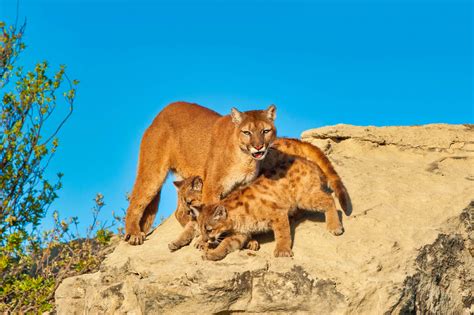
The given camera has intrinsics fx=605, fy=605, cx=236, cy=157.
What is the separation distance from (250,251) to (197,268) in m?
0.80

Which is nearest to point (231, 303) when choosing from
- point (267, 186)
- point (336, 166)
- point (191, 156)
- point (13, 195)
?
point (267, 186)

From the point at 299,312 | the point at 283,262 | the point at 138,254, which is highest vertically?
the point at 138,254

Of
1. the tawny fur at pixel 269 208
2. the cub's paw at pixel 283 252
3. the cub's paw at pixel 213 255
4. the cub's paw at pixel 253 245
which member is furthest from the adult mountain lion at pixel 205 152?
the cub's paw at pixel 283 252

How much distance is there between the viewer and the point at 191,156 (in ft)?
31.8

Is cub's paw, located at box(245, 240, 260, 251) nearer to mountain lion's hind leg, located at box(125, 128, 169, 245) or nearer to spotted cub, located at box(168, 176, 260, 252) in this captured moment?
spotted cub, located at box(168, 176, 260, 252)

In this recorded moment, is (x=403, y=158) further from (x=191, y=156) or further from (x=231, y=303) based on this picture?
(x=231, y=303)

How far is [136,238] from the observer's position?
953 cm

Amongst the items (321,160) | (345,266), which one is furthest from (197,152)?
(345,266)

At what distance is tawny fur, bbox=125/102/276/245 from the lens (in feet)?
28.5

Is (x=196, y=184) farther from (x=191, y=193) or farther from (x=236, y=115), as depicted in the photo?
(x=236, y=115)

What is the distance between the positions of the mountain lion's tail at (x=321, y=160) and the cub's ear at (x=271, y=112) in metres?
0.85

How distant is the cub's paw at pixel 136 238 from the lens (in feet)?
31.2

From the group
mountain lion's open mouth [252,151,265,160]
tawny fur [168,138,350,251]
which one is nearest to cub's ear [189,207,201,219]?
tawny fur [168,138,350,251]

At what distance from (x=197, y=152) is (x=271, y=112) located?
144 centimetres
